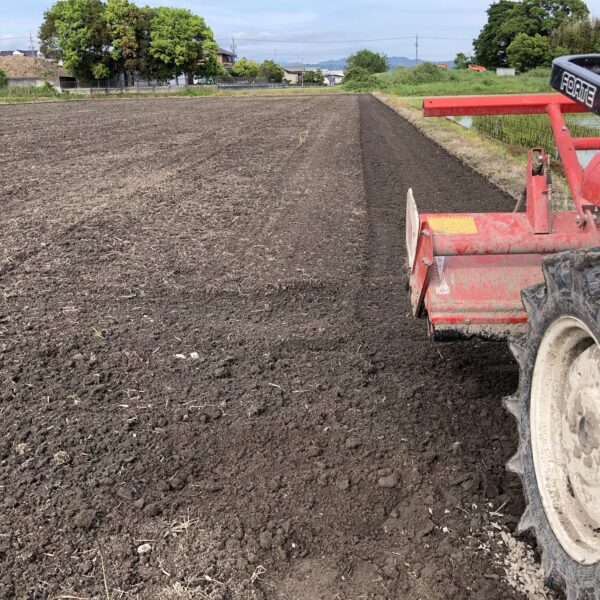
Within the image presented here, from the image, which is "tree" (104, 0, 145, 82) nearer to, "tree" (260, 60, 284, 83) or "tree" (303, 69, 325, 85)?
"tree" (260, 60, 284, 83)

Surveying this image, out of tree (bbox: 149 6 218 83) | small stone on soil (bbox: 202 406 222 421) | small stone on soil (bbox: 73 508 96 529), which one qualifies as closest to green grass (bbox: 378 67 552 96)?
tree (bbox: 149 6 218 83)

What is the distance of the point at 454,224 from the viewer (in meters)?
3.32

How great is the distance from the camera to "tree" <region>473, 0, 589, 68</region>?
7219 centimetres

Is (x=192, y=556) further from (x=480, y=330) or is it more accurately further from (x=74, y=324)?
(x=74, y=324)

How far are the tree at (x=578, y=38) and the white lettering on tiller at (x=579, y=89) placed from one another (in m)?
53.6

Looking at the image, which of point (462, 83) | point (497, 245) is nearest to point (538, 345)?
point (497, 245)

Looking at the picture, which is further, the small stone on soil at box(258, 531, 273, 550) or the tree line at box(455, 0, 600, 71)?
the tree line at box(455, 0, 600, 71)

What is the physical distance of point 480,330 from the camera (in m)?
2.98

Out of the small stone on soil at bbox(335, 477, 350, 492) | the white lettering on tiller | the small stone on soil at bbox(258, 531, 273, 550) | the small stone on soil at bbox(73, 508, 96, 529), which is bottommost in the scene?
the small stone on soil at bbox(258, 531, 273, 550)

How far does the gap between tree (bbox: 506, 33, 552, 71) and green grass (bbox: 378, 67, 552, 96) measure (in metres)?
5.73

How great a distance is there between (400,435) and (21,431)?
174 cm

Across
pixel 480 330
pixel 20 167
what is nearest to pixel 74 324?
pixel 480 330

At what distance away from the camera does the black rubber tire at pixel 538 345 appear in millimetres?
1684

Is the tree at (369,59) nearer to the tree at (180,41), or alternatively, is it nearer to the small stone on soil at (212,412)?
the tree at (180,41)
